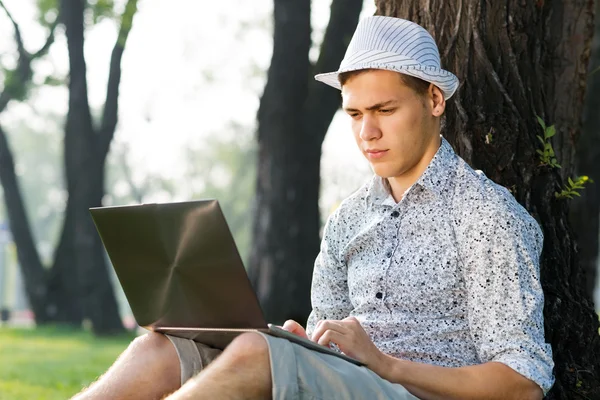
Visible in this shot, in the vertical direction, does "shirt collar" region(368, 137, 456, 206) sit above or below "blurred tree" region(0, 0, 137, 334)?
→ above

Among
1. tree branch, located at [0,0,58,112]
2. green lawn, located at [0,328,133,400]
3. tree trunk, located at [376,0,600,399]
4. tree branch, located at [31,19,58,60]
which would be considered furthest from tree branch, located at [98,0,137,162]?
tree trunk, located at [376,0,600,399]

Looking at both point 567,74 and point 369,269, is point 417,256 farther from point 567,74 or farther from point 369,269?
point 567,74

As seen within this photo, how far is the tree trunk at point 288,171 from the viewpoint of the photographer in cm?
1085

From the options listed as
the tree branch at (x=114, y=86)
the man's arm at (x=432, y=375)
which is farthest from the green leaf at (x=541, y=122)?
the tree branch at (x=114, y=86)

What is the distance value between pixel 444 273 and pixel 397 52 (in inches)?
31.6

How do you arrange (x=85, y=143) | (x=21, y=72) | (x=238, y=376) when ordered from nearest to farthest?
(x=238, y=376), (x=85, y=143), (x=21, y=72)

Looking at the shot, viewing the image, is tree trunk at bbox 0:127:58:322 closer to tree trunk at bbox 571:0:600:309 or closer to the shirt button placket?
tree trunk at bbox 571:0:600:309

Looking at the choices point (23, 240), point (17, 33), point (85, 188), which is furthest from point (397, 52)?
point (23, 240)

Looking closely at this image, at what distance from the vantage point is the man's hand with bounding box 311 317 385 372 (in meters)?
3.24

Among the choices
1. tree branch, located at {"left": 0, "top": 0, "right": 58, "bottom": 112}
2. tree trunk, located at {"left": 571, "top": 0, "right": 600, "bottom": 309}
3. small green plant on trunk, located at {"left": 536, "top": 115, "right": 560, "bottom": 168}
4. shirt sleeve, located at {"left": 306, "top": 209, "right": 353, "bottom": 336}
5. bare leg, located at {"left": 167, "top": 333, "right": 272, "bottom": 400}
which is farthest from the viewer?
tree branch, located at {"left": 0, "top": 0, "right": 58, "bottom": 112}

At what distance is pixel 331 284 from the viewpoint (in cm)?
400

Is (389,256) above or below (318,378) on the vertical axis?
above

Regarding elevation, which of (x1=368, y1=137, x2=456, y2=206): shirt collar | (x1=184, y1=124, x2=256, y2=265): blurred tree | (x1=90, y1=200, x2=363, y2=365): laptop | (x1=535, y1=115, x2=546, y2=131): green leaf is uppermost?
(x1=535, y1=115, x2=546, y2=131): green leaf

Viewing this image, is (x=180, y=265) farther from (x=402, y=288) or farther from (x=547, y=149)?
(x=547, y=149)
